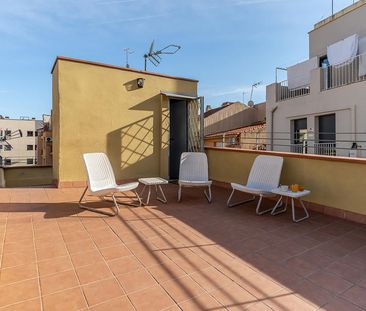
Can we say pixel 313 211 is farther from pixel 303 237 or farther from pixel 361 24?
pixel 361 24

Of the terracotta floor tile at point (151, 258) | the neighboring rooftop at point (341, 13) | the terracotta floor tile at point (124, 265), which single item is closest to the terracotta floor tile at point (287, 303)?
the terracotta floor tile at point (151, 258)

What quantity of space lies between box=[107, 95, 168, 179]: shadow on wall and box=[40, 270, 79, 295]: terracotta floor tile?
4.50 m

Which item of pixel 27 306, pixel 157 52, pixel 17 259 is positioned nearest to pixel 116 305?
pixel 27 306

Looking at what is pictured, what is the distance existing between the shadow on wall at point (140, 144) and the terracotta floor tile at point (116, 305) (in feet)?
16.3

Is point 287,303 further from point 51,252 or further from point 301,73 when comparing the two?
point 301,73

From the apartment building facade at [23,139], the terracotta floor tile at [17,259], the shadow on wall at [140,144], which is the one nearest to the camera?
the terracotta floor tile at [17,259]

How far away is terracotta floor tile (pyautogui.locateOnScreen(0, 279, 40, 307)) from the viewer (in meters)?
1.89

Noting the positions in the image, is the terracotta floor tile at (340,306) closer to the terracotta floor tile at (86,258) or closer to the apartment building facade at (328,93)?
the terracotta floor tile at (86,258)

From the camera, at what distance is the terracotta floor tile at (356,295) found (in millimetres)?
1928

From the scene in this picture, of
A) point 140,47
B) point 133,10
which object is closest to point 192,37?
point 140,47

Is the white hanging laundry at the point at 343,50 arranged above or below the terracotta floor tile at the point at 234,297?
above

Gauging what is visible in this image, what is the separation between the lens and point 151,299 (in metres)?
1.91

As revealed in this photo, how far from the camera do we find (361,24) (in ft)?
32.8

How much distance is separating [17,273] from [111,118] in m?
4.73
